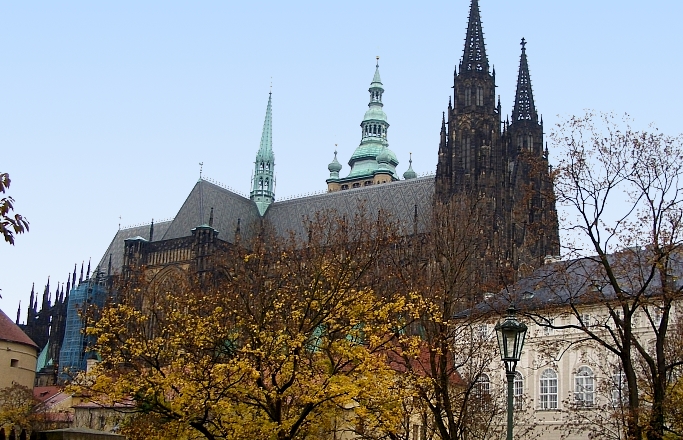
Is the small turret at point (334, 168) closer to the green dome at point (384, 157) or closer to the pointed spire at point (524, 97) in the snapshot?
the green dome at point (384, 157)

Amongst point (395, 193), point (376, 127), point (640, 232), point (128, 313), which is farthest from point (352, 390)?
point (376, 127)

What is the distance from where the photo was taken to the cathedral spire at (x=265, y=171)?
105900 millimetres

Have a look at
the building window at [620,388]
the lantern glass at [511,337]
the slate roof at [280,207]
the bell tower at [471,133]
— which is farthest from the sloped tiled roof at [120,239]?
the lantern glass at [511,337]

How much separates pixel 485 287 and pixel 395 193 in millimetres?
57566

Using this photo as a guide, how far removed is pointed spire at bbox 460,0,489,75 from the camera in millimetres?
74250

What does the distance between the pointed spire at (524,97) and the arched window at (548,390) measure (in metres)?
39.5

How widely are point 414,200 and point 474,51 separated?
47.6 feet

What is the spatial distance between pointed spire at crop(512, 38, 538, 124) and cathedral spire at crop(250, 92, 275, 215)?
2947 cm

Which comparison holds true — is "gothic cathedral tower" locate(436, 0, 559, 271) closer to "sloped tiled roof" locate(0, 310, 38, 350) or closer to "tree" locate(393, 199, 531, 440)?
"tree" locate(393, 199, 531, 440)

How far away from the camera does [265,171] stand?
110 meters

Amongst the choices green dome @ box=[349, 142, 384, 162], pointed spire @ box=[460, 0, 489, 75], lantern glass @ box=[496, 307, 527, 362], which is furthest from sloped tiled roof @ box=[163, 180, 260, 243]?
lantern glass @ box=[496, 307, 527, 362]

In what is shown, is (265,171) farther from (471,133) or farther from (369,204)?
(471,133)

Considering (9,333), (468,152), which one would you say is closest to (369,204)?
(468,152)

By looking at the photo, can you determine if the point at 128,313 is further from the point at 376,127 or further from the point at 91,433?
the point at 376,127
